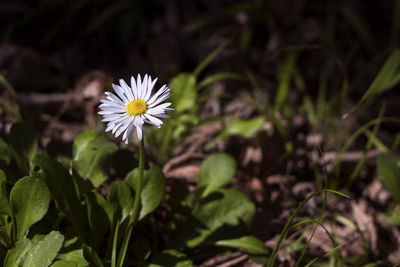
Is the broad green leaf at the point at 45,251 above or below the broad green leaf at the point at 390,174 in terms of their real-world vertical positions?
above

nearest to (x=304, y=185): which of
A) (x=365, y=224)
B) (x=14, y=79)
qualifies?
(x=365, y=224)

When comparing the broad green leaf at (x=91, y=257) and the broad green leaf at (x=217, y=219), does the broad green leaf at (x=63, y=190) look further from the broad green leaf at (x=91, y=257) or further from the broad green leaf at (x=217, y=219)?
the broad green leaf at (x=217, y=219)

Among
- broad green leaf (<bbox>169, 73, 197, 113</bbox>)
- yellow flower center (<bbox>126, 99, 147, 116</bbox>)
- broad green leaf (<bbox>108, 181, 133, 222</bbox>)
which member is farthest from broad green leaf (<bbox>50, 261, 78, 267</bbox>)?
broad green leaf (<bbox>169, 73, 197, 113</bbox>)

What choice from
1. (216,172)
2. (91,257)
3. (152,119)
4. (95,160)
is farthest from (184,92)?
(91,257)

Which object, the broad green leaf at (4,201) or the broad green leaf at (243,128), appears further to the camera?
the broad green leaf at (243,128)

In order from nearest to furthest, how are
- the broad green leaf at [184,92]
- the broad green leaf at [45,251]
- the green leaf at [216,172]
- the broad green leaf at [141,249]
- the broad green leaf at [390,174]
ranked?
the broad green leaf at [45,251] → the broad green leaf at [141,249] → the green leaf at [216,172] → the broad green leaf at [390,174] → the broad green leaf at [184,92]

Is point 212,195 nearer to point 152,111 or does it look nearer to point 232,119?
point 152,111

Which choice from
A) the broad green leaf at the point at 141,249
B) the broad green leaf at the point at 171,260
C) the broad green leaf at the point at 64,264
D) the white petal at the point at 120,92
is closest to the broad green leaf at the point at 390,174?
the broad green leaf at the point at 171,260
